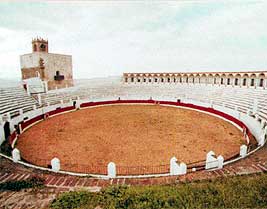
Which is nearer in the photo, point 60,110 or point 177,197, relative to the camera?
point 177,197

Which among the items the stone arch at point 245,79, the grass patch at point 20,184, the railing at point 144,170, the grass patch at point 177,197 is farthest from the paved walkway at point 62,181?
the stone arch at point 245,79

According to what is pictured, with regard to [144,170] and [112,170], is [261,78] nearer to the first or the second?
[144,170]

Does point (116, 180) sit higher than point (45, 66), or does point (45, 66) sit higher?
point (45, 66)

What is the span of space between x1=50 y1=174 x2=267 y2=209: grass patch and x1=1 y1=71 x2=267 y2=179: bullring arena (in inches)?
93.6

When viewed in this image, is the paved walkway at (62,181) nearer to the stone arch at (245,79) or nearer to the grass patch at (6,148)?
the grass patch at (6,148)

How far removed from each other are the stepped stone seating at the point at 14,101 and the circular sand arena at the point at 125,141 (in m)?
3.32

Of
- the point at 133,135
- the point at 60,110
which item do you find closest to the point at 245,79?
the point at 133,135

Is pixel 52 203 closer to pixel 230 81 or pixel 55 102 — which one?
pixel 55 102

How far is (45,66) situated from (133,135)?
24586 millimetres

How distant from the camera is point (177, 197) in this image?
16.0 feet

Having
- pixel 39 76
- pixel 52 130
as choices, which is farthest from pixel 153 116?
pixel 39 76

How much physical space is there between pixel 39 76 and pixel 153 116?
21719 mm

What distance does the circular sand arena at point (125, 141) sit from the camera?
11.6 meters

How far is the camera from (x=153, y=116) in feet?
76.8
